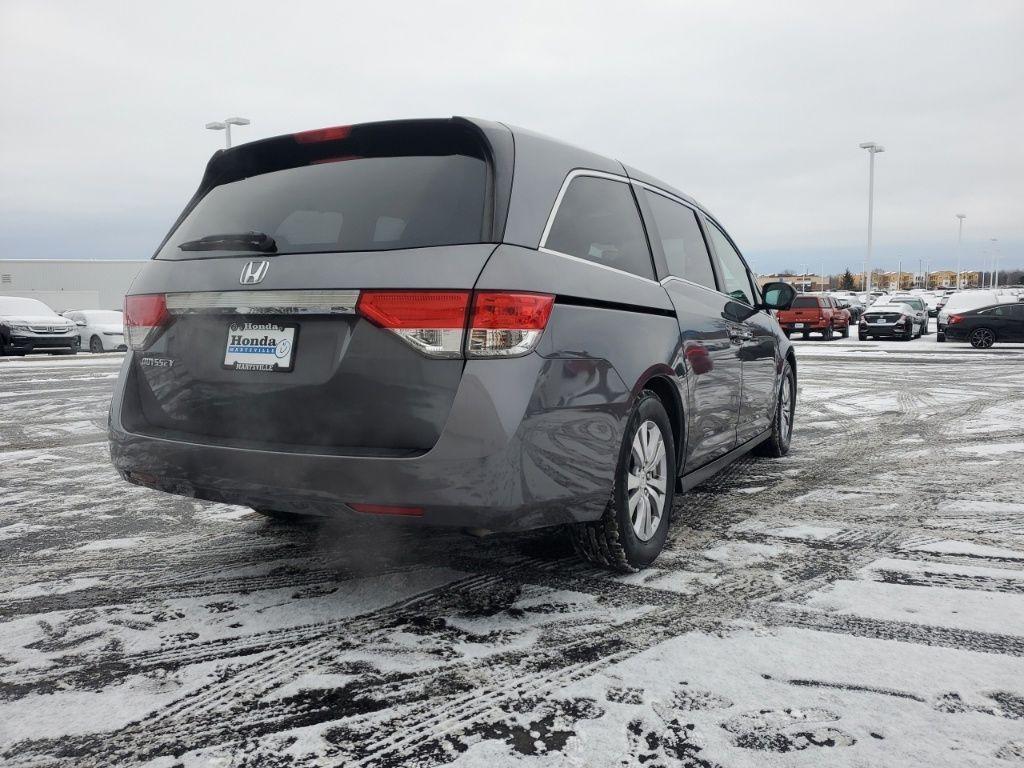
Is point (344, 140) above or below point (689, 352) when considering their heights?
above

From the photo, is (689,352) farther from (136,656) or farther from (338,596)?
(136,656)

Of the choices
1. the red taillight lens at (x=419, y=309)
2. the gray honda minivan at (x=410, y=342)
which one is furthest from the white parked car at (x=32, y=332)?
the red taillight lens at (x=419, y=309)

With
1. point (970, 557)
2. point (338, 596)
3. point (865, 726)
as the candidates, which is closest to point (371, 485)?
point (338, 596)

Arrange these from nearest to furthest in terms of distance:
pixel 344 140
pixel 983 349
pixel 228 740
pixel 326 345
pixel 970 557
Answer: pixel 228 740 → pixel 326 345 → pixel 344 140 → pixel 970 557 → pixel 983 349

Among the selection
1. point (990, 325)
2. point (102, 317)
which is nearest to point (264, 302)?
point (990, 325)

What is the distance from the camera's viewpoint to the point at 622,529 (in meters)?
3.44

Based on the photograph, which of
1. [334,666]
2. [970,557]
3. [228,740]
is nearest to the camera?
[228,740]

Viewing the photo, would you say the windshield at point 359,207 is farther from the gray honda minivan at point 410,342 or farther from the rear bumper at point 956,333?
the rear bumper at point 956,333

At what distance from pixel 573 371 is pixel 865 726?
4.59ft

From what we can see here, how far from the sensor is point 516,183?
10.1 ft

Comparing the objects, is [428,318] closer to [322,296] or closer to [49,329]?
[322,296]

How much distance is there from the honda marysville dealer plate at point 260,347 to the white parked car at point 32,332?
73.2 feet

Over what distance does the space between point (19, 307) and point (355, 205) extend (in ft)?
79.2

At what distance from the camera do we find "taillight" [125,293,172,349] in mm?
3316
